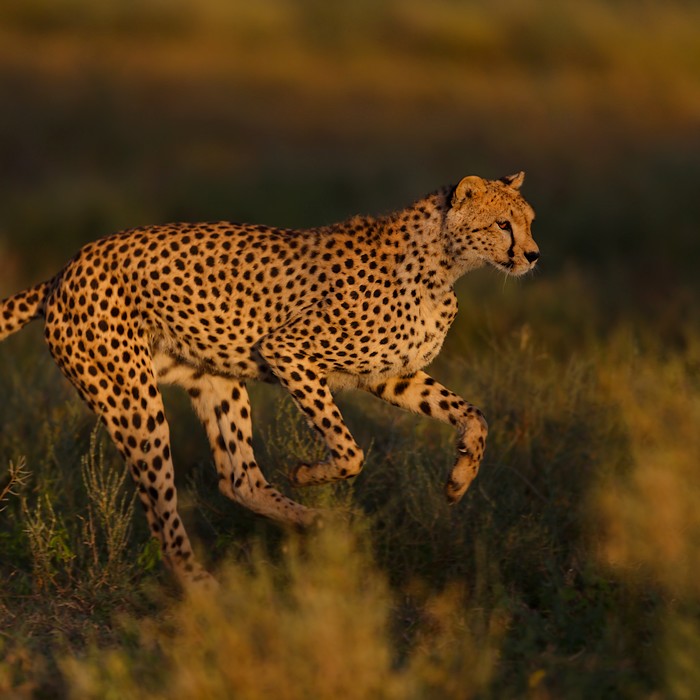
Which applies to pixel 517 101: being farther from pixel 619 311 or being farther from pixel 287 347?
pixel 287 347

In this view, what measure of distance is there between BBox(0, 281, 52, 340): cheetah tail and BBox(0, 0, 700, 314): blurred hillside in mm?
4579

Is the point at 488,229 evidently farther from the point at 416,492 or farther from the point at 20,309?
the point at 20,309

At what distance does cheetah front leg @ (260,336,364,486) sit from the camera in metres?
5.22

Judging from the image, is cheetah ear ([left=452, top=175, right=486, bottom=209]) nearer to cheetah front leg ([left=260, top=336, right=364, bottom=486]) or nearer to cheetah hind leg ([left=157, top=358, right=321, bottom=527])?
cheetah front leg ([left=260, top=336, right=364, bottom=486])

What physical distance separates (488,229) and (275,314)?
86 cm

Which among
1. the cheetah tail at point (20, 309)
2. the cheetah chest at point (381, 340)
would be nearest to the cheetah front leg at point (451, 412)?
the cheetah chest at point (381, 340)

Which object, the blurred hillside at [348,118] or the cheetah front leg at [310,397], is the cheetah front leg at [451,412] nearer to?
the cheetah front leg at [310,397]

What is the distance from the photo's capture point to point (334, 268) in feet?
17.9

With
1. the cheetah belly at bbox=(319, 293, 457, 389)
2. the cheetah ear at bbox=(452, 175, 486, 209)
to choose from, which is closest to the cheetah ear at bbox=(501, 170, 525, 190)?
the cheetah ear at bbox=(452, 175, 486, 209)

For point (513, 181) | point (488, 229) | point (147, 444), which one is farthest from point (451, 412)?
point (147, 444)

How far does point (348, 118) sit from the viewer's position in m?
18.9

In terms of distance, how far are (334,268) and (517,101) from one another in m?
14.6

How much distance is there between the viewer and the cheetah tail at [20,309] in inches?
219

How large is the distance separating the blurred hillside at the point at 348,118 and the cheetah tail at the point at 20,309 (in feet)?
15.0
